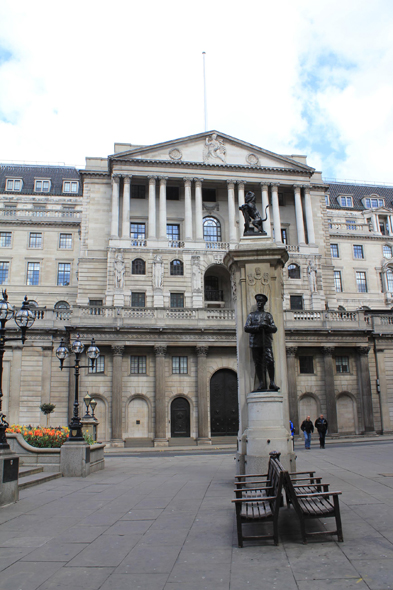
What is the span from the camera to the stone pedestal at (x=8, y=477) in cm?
1145

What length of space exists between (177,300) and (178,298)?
238 millimetres

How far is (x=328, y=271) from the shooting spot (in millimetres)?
51156

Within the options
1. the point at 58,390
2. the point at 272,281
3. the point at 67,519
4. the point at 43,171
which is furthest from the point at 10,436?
the point at 43,171

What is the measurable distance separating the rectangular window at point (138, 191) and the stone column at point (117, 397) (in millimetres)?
18008

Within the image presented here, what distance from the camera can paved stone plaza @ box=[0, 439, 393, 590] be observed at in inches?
249

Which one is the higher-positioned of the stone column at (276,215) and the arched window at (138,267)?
the stone column at (276,215)

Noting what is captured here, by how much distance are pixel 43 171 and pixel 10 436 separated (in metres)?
62.8

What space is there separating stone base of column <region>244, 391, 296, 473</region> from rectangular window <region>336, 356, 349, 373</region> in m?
31.8

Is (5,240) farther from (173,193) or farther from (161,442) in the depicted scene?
(161,442)

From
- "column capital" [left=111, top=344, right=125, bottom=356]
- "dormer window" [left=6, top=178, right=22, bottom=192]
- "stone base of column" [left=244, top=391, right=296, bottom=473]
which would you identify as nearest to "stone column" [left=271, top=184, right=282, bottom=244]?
"column capital" [left=111, top=344, right=125, bottom=356]

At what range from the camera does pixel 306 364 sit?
4284 cm

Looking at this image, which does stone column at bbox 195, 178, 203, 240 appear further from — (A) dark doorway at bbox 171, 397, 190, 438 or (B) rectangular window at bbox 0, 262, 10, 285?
(B) rectangular window at bbox 0, 262, 10, 285

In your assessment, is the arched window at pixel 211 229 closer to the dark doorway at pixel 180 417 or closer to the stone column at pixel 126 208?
the stone column at pixel 126 208

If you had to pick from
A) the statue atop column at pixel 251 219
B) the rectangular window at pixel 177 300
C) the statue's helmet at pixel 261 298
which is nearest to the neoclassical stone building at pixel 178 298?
the rectangular window at pixel 177 300
